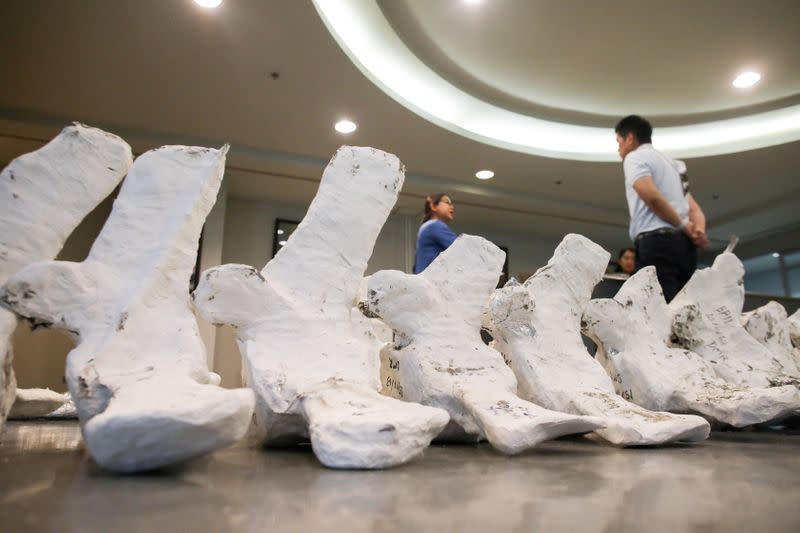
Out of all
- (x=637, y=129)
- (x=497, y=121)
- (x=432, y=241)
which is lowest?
(x=432, y=241)

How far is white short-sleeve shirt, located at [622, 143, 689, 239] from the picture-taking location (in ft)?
6.32

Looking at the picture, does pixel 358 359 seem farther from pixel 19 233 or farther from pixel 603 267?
pixel 603 267

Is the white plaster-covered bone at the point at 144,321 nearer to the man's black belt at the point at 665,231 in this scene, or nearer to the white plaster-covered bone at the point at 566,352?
the white plaster-covered bone at the point at 566,352

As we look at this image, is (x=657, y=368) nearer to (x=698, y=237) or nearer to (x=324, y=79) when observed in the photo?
(x=698, y=237)

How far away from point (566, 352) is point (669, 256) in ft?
3.03

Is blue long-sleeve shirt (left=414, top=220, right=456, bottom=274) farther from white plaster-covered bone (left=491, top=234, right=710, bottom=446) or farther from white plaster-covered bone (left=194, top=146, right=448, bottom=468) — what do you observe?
white plaster-covered bone (left=194, top=146, right=448, bottom=468)

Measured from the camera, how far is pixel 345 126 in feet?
12.4

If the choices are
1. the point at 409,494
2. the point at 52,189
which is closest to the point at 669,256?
the point at 409,494

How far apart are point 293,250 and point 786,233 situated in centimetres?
722

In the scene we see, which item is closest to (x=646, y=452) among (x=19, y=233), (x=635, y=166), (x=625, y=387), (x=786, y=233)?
(x=625, y=387)

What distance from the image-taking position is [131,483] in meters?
0.57

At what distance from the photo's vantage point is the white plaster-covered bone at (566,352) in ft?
3.04

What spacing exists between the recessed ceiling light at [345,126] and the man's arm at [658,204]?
230 cm

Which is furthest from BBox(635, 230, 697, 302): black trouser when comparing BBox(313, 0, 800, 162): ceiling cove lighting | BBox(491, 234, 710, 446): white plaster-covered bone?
BBox(313, 0, 800, 162): ceiling cove lighting
